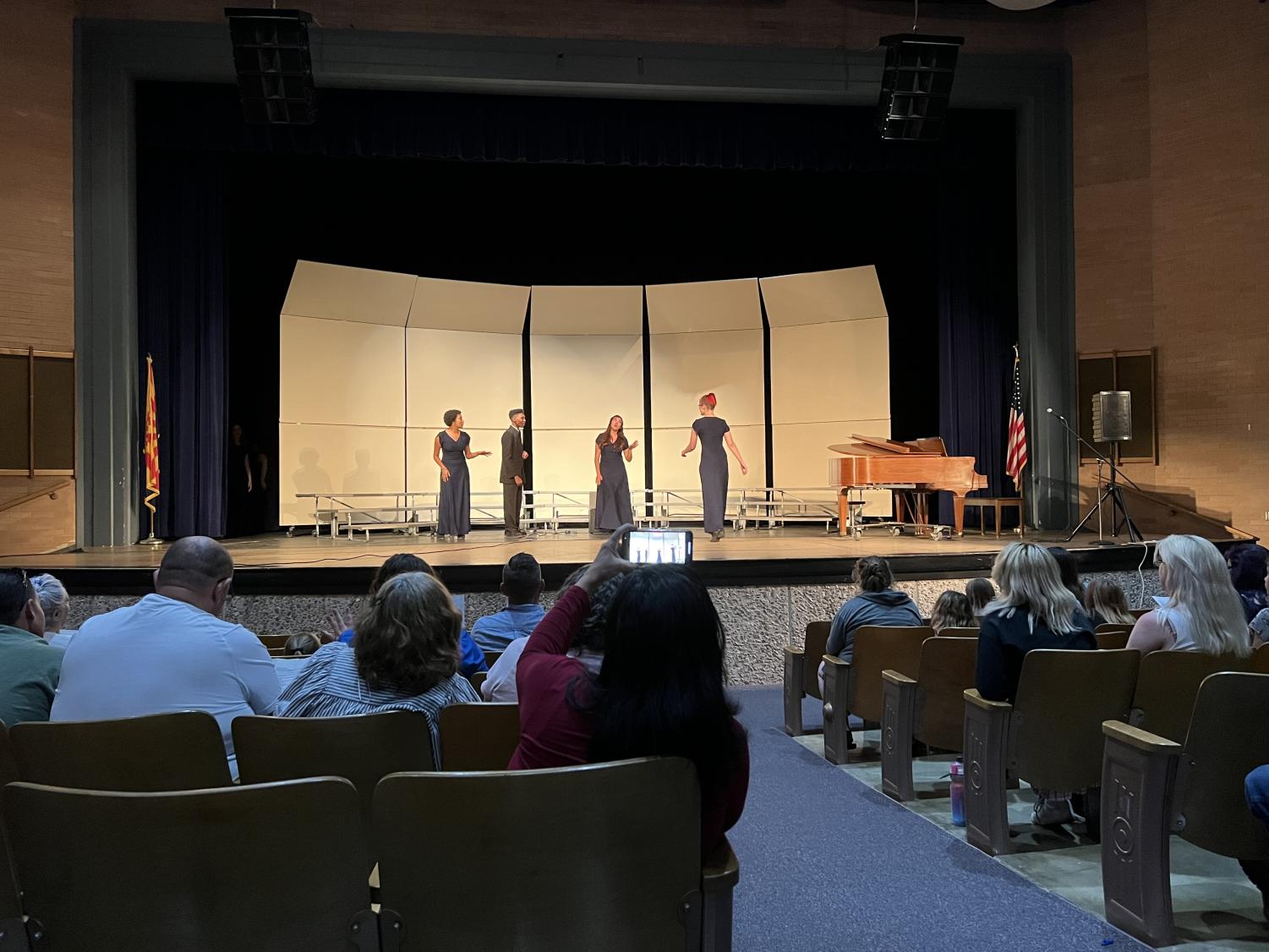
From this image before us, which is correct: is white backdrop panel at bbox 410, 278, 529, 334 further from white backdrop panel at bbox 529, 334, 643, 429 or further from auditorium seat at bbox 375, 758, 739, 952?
auditorium seat at bbox 375, 758, 739, 952

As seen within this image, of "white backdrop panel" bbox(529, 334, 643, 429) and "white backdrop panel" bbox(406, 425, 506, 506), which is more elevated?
"white backdrop panel" bbox(529, 334, 643, 429)

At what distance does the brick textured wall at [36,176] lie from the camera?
31.0 ft

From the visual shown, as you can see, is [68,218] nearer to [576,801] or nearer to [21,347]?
[21,347]

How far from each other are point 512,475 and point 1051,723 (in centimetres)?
903

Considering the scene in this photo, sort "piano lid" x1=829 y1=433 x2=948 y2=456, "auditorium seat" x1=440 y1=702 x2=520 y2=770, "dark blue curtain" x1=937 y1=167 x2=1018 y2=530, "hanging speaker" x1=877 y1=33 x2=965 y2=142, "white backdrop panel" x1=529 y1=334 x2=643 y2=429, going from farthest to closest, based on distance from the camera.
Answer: "white backdrop panel" x1=529 y1=334 x2=643 y2=429
"dark blue curtain" x1=937 y1=167 x2=1018 y2=530
"piano lid" x1=829 y1=433 x2=948 y2=456
"hanging speaker" x1=877 y1=33 x2=965 y2=142
"auditorium seat" x1=440 y1=702 x2=520 y2=770

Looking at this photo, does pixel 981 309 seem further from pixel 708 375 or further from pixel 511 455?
pixel 511 455

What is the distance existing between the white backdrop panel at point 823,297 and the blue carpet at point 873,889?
10289 mm

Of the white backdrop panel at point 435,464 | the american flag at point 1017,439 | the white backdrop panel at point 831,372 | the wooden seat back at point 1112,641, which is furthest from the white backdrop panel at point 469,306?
the wooden seat back at point 1112,641

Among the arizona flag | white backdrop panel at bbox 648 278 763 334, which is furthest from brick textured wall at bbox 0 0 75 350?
white backdrop panel at bbox 648 278 763 334

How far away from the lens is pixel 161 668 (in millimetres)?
2303

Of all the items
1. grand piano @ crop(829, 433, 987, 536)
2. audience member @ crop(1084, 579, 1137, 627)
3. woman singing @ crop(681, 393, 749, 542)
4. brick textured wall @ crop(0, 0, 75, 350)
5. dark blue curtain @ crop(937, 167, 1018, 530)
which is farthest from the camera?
dark blue curtain @ crop(937, 167, 1018, 530)

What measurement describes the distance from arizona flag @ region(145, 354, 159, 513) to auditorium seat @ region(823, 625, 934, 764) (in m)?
8.16

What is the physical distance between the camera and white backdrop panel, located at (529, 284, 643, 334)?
46.6 ft

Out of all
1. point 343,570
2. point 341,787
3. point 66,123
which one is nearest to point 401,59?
point 66,123
